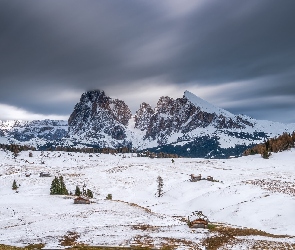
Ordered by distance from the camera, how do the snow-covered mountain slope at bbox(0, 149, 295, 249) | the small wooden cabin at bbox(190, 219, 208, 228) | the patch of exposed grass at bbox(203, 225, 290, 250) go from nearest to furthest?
the patch of exposed grass at bbox(203, 225, 290, 250) → the snow-covered mountain slope at bbox(0, 149, 295, 249) → the small wooden cabin at bbox(190, 219, 208, 228)

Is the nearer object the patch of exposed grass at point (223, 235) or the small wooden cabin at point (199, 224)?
the patch of exposed grass at point (223, 235)

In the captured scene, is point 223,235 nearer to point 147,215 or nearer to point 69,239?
point 69,239

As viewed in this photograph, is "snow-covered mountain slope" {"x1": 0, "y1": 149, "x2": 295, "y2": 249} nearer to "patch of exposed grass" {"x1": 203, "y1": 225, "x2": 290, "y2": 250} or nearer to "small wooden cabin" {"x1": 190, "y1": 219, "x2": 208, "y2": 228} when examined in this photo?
"patch of exposed grass" {"x1": 203, "y1": 225, "x2": 290, "y2": 250}

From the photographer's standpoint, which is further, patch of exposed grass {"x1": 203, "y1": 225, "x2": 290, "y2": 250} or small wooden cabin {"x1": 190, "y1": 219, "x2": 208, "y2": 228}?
→ small wooden cabin {"x1": 190, "y1": 219, "x2": 208, "y2": 228}

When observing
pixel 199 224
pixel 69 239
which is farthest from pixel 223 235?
pixel 69 239

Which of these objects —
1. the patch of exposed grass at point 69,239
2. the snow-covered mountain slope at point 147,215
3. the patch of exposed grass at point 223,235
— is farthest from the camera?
the snow-covered mountain slope at point 147,215

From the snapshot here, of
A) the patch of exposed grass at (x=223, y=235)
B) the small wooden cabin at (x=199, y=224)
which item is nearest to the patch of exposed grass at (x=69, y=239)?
the patch of exposed grass at (x=223, y=235)

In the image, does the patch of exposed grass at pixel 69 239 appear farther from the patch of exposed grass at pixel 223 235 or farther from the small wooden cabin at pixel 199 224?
the small wooden cabin at pixel 199 224

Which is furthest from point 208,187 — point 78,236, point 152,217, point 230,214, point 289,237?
point 78,236

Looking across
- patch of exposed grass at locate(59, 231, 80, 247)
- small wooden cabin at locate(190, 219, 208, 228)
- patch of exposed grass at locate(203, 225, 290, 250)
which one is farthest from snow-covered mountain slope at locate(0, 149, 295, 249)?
small wooden cabin at locate(190, 219, 208, 228)

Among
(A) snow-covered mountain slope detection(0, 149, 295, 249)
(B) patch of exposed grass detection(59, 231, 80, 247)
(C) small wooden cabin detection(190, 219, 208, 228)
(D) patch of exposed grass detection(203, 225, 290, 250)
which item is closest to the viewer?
(B) patch of exposed grass detection(59, 231, 80, 247)

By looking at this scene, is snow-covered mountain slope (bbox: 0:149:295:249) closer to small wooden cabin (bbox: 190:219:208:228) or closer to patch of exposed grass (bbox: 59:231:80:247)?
patch of exposed grass (bbox: 59:231:80:247)

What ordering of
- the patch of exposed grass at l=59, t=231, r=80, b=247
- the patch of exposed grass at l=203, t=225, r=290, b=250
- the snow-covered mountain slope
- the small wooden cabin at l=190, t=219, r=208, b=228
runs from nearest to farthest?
the patch of exposed grass at l=59, t=231, r=80, b=247
the patch of exposed grass at l=203, t=225, r=290, b=250
the snow-covered mountain slope
the small wooden cabin at l=190, t=219, r=208, b=228

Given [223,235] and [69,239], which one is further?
[223,235]
